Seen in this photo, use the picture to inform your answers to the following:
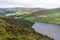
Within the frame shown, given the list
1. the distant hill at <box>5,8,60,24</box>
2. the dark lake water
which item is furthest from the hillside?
the distant hill at <box>5,8,60,24</box>

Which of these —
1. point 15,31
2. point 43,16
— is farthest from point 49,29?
point 15,31

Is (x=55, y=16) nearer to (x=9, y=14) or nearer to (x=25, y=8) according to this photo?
(x=25, y=8)

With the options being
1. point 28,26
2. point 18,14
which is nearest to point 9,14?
point 18,14

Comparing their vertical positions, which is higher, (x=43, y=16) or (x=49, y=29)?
(x=43, y=16)

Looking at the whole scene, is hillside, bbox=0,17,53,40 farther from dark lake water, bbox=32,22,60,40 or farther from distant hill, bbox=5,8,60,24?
distant hill, bbox=5,8,60,24

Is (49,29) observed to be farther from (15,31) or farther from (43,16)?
(15,31)

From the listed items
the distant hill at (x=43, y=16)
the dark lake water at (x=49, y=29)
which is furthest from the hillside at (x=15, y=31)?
the distant hill at (x=43, y=16)
